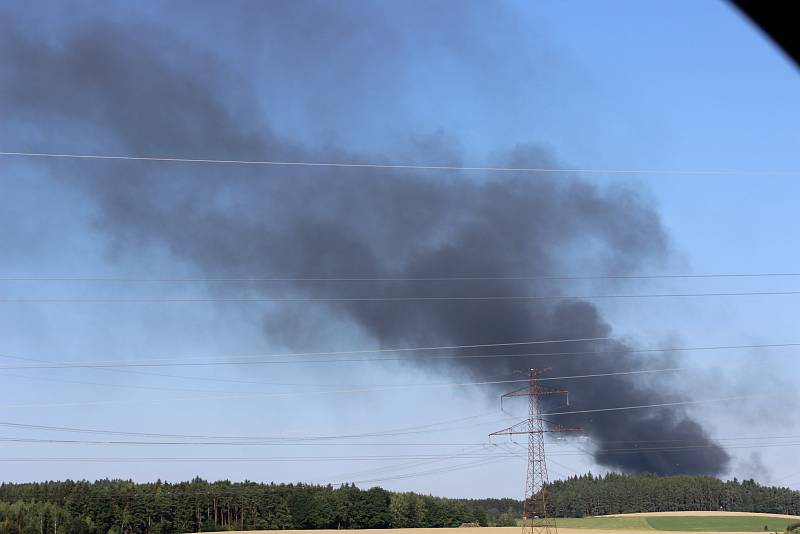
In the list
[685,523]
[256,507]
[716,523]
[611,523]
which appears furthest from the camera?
[256,507]

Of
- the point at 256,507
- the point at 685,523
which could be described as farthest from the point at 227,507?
the point at 685,523

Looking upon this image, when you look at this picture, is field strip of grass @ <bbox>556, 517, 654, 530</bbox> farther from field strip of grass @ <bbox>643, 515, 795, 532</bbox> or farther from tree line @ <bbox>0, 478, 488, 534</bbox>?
tree line @ <bbox>0, 478, 488, 534</bbox>

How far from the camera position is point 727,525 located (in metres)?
147

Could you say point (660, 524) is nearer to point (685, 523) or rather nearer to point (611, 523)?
point (685, 523)

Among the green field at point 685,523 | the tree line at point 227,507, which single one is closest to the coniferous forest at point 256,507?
the tree line at point 227,507

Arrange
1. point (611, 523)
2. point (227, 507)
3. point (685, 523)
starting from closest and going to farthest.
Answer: point (685, 523) < point (611, 523) < point (227, 507)

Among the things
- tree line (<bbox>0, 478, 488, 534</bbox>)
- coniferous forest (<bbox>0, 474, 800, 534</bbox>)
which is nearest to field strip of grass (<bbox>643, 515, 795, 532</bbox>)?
coniferous forest (<bbox>0, 474, 800, 534</bbox>)

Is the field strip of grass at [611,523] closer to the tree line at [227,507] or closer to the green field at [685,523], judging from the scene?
the green field at [685,523]

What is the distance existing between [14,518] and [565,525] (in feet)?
286

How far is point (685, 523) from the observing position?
149m

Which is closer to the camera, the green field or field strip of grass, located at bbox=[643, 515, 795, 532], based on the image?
field strip of grass, located at bbox=[643, 515, 795, 532]

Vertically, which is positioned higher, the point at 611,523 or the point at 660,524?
the point at 611,523

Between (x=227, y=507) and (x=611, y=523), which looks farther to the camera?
(x=227, y=507)

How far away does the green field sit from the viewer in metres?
142
